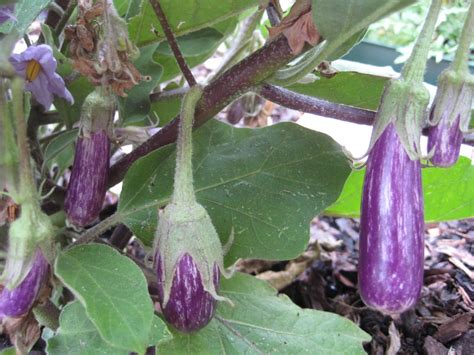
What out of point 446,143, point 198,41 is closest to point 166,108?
point 198,41

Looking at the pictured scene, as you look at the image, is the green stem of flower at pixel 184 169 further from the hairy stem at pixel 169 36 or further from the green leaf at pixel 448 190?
the green leaf at pixel 448 190

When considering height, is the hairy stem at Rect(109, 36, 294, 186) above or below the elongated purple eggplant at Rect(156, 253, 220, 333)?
above

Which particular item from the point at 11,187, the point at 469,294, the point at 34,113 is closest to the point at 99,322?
the point at 11,187

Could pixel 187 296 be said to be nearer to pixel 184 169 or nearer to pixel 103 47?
pixel 184 169

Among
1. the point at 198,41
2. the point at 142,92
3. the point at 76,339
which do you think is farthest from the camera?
the point at 198,41

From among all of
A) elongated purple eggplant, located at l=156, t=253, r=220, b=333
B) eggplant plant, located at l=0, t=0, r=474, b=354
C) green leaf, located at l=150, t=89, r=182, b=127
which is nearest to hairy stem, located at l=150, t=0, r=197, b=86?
eggplant plant, located at l=0, t=0, r=474, b=354

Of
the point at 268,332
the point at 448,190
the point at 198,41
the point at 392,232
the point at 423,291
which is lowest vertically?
the point at 423,291

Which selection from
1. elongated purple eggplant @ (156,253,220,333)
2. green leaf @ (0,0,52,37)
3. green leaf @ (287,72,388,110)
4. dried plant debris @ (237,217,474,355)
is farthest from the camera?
dried plant debris @ (237,217,474,355)

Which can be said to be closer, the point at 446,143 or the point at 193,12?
the point at 446,143

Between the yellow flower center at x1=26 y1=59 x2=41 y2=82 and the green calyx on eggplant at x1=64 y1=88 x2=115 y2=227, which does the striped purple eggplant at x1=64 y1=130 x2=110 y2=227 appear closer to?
the green calyx on eggplant at x1=64 y1=88 x2=115 y2=227
